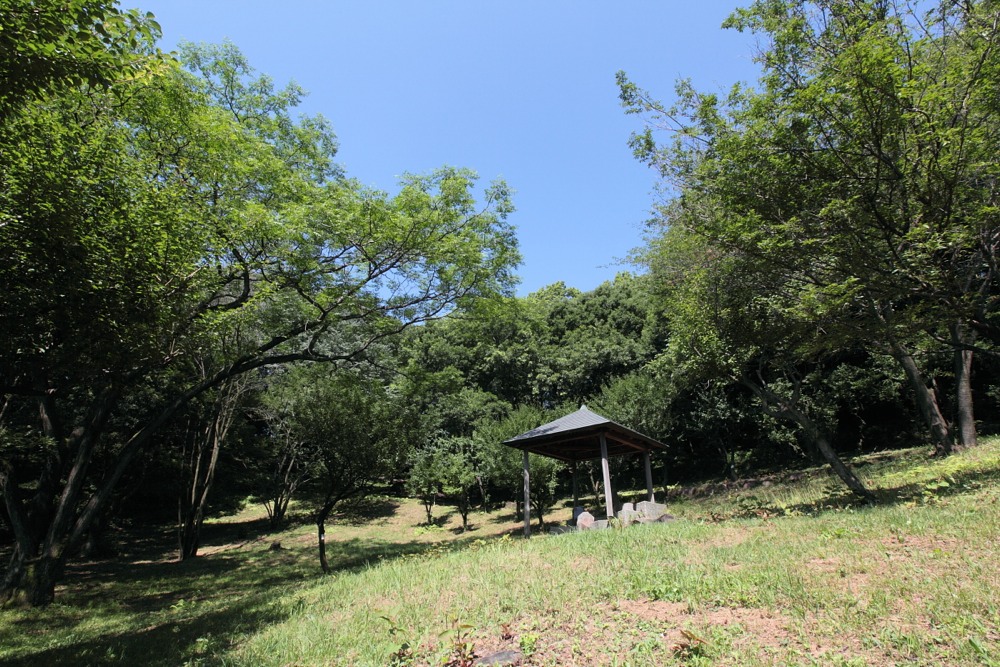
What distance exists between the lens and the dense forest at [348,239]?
13.2 ft

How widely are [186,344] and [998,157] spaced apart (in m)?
10.5

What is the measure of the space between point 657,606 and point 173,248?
5.74 metres

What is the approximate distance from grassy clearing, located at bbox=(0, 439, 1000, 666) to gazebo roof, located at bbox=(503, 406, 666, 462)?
3.61m

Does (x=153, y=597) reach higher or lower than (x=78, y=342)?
lower

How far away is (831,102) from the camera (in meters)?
5.55

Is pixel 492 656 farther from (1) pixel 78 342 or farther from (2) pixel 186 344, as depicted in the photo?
(2) pixel 186 344

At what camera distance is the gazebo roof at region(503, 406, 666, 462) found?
1150 centimetres

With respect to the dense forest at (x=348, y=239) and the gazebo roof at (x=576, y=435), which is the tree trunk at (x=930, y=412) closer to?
the dense forest at (x=348, y=239)

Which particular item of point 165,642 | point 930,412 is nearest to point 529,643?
point 165,642

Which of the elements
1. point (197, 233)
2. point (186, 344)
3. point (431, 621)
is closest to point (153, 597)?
point (186, 344)

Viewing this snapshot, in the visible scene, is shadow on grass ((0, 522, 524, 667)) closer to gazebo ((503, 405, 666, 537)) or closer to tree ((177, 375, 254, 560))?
tree ((177, 375, 254, 560))

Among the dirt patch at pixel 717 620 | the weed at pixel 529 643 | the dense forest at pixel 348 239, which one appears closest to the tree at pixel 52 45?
the dense forest at pixel 348 239

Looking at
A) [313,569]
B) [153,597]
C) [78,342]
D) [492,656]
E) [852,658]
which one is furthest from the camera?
[313,569]

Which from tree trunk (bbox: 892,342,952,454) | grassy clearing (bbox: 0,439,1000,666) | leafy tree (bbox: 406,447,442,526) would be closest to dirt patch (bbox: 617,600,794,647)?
grassy clearing (bbox: 0,439,1000,666)
